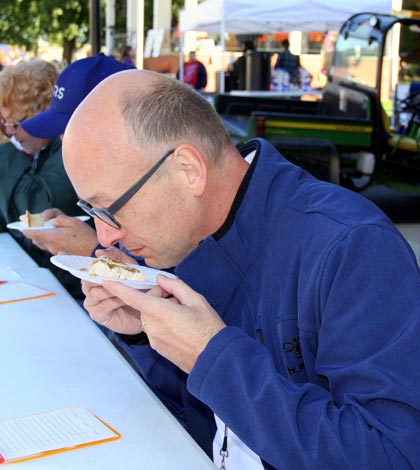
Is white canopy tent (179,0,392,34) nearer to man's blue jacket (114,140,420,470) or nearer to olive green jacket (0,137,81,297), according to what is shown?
olive green jacket (0,137,81,297)

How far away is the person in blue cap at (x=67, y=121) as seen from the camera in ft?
9.70

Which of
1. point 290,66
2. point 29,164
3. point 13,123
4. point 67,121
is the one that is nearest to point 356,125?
point 13,123

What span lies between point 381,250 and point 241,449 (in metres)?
0.55

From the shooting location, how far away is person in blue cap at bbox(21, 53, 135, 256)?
116 inches

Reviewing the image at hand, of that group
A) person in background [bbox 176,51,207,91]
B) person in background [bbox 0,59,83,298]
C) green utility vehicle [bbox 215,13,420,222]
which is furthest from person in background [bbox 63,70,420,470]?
person in background [bbox 176,51,207,91]

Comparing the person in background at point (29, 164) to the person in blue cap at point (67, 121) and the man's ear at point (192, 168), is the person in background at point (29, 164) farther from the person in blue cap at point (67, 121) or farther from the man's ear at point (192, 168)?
the man's ear at point (192, 168)

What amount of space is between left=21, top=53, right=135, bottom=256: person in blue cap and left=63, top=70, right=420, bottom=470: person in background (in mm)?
999

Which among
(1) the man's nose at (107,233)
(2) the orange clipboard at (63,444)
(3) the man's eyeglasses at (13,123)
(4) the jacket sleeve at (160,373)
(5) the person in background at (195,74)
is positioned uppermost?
(1) the man's nose at (107,233)

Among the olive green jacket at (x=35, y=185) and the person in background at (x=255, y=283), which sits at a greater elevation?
the person in background at (x=255, y=283)

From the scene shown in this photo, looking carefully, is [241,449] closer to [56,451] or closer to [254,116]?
[56,451]

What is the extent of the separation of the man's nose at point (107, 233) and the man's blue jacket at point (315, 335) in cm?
24

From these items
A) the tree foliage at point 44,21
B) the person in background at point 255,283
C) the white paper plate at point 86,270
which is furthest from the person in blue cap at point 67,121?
the tree foliage at point 44,21

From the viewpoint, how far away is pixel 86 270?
2.05m

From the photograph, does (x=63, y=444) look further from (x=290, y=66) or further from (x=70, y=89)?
(x=290, y=66)
